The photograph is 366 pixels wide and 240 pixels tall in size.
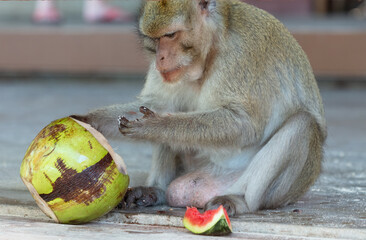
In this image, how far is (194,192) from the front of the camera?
12.2ft

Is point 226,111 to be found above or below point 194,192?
above

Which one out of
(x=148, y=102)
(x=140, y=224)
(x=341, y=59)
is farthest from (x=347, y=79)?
(x=140, y=224)

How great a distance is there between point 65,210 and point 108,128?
2.43 feet

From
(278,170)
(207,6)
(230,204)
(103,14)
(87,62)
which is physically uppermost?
(207,6)

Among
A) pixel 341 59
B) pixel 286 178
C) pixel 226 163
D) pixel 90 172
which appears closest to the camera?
pixel 90 172

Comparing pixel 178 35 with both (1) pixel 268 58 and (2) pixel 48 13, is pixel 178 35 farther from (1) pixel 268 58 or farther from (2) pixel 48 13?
(2) pixel 48 13

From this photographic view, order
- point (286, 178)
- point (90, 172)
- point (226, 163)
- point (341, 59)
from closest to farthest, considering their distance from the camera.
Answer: point (90, 172)
point (286, 178)
point (226, 163)
point (341, 59)

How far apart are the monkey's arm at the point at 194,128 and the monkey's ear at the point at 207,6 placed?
48cm

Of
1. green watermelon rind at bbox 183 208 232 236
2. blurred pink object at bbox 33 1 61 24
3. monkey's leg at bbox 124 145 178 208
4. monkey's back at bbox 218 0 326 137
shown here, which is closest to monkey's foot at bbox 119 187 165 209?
monkey's leg at bbox 124 145 178 208

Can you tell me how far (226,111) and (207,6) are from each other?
519mm

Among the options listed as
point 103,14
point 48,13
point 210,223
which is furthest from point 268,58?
point 103,14

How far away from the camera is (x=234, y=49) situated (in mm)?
3584

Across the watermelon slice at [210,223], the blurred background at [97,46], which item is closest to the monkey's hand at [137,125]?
the watermelon slice at [210,223]

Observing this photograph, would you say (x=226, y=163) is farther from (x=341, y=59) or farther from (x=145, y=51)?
(x=341, y=59)
